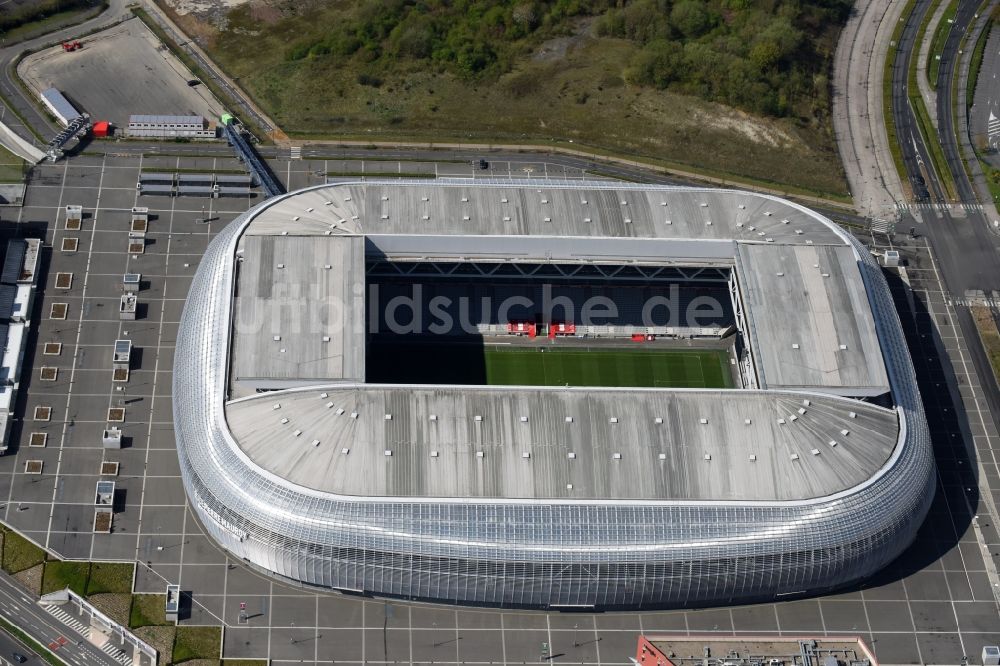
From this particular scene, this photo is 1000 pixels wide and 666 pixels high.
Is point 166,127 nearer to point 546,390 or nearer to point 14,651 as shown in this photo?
point 546,390

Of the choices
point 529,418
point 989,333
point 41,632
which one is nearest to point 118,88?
point 41,632

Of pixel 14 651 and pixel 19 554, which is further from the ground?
pixel 19 554

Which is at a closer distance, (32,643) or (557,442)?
(32,643)

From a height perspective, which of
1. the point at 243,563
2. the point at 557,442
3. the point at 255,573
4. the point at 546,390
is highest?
the point at 546,390

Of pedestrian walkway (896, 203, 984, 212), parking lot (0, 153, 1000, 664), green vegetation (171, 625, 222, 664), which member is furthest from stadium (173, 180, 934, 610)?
pedestrian walkway (896, 203, 984, 212)

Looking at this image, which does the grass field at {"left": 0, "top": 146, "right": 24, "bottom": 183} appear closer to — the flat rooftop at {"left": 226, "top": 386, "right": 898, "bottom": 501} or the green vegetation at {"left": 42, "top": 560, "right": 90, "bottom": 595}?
the flat rooftop at {"left": 226, "top": 386, "right": 898, "bottom": 501}

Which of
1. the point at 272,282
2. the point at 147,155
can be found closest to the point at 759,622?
the point at 272,282

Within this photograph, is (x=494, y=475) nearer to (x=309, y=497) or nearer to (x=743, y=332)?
(x=309, y=497)
